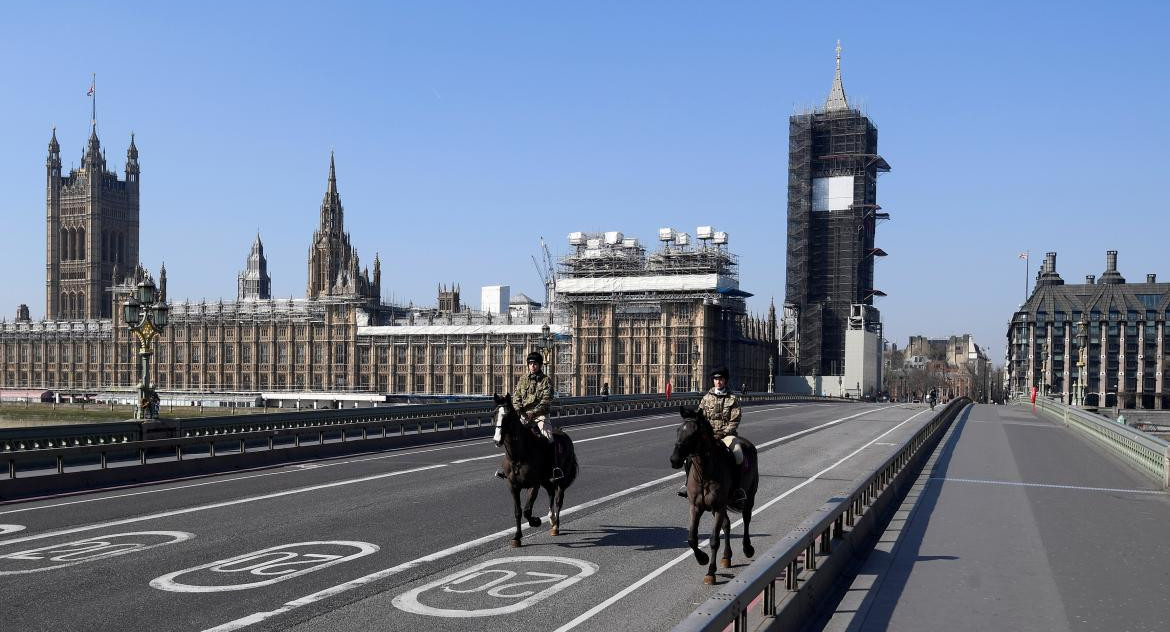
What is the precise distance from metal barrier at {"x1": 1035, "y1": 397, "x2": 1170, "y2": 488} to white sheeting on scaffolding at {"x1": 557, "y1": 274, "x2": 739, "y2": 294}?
70688 mm

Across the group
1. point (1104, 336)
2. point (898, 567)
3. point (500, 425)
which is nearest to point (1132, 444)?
point (898, 567)

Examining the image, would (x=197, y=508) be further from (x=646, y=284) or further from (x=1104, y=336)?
(x=1104, y=336)

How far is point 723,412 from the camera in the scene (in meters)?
12.2

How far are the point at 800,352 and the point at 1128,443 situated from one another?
11560cm

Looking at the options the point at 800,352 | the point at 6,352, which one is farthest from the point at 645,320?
the point at 6,352

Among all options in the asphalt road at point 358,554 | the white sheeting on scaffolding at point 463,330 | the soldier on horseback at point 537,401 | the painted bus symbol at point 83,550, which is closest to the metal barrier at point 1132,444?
the asphalt road at point 358,554

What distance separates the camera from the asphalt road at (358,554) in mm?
10144

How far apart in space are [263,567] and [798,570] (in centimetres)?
660

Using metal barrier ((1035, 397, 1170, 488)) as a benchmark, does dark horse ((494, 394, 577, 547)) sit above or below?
above

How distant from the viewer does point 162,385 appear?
153000mm

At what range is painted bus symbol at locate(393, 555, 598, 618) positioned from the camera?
34.2 feet

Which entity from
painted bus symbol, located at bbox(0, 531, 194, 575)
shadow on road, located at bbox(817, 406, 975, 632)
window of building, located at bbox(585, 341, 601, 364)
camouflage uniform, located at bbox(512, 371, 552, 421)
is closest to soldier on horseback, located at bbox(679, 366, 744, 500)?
shadow on road, located at bbox(817, 406, 975, 632)

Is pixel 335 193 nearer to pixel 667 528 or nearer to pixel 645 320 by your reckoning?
pixel 645 320

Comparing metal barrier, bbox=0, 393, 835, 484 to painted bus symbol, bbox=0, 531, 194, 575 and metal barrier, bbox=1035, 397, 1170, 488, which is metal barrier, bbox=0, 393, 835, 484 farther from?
metal barrier, bbox=1035, 397, 1170, 488
